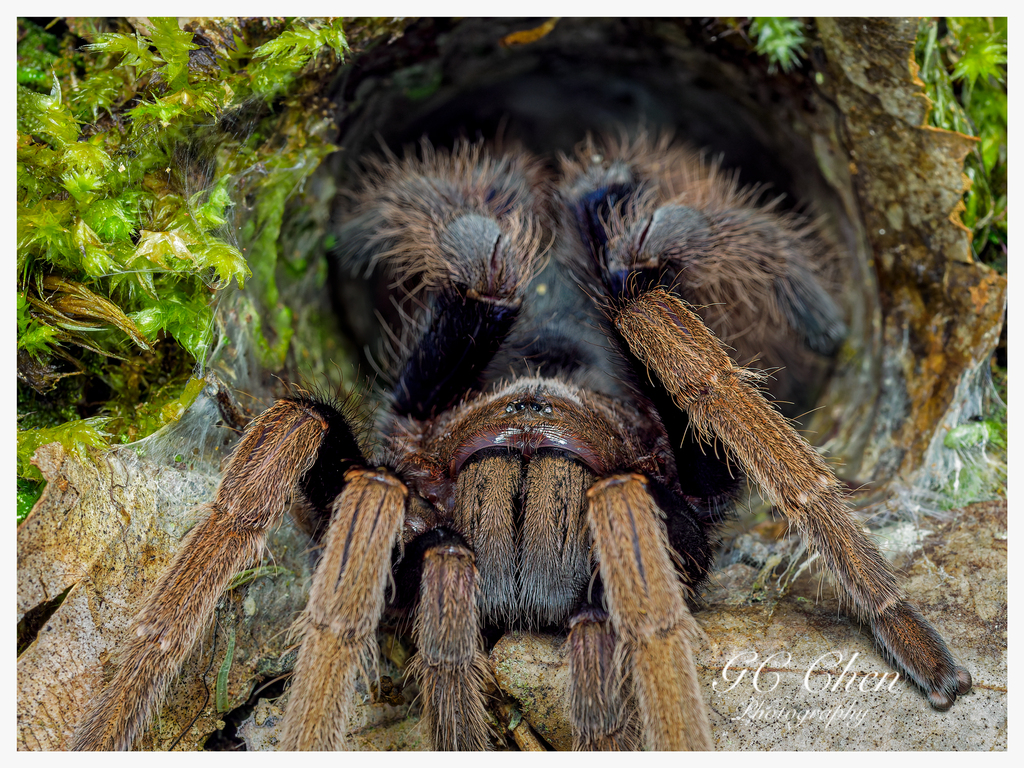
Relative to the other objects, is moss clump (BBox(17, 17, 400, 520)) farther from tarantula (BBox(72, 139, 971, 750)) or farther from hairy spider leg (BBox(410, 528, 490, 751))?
hairy spider leg (BBox(410, 528, 490, 751))

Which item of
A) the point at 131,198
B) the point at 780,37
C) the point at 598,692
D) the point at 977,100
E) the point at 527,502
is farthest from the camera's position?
the point at 780,37

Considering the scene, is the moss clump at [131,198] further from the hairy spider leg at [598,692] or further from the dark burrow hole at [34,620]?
the hairy spider leg at [598,692]

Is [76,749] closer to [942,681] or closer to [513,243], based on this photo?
[513,243]

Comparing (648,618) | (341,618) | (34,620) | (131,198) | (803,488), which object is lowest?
(34,620)

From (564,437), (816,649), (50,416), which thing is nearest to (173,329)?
(50,416)

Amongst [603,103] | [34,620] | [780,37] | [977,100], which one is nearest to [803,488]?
[977,100]

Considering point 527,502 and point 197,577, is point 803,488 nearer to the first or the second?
point 527,502

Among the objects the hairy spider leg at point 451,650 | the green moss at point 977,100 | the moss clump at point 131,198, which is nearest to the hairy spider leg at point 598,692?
the hairy spider leg at point 451,650

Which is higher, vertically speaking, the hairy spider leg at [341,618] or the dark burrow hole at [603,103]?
the dark burrow hole at [603,103]
